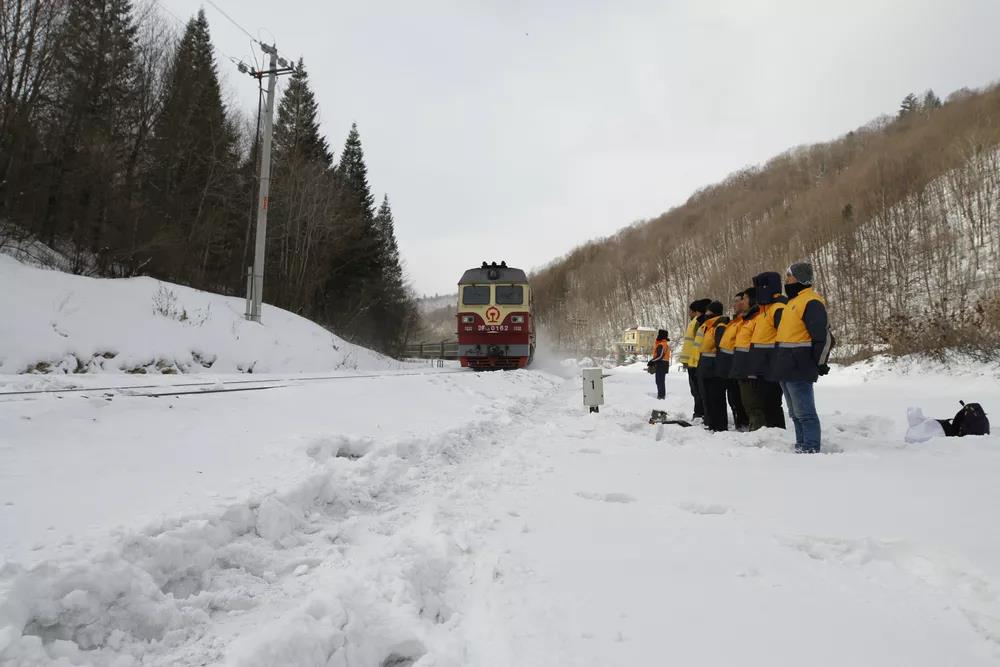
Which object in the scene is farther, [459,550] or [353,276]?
[353,276]

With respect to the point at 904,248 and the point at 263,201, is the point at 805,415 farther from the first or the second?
the point at 904,248

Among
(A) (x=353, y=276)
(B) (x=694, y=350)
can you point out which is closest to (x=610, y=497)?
(B) (x=694, y=350)

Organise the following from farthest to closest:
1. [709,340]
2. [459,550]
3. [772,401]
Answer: [709,340]
[772,401]
[459,550]

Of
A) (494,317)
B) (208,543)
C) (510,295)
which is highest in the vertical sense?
(510,295)

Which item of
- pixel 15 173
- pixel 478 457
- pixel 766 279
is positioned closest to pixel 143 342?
pixel 15 173

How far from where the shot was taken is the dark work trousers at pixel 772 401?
6.75 m

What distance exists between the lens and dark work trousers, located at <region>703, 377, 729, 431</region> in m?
7.54

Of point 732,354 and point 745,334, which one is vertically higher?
point 745,334

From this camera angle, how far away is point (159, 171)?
2038cm

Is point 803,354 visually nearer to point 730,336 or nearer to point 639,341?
point 730,336

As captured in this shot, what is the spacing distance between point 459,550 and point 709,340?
6.41 meters

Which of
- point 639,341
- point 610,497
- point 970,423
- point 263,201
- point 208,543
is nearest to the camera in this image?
point 208,543

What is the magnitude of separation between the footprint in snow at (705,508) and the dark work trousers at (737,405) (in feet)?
15.5

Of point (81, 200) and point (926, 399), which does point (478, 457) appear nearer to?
point (926, 399)
